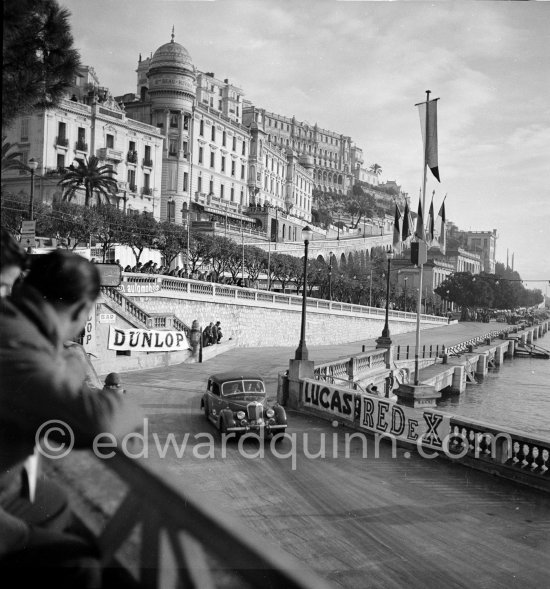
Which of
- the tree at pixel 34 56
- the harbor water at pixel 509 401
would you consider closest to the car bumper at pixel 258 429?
the tree at pixel 34 56

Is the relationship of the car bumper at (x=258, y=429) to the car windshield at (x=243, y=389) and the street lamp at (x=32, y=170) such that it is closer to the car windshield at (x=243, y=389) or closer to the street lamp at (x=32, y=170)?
the car windshield at (x=243, y=389)

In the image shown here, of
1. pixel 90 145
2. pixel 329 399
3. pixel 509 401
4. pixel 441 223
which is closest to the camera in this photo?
pixel 90 145

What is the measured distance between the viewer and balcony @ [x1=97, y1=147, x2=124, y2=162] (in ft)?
11.8

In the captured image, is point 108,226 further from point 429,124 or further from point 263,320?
point 263,320

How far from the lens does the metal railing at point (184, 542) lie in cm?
179

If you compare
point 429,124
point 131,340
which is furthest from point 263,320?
point 429,124

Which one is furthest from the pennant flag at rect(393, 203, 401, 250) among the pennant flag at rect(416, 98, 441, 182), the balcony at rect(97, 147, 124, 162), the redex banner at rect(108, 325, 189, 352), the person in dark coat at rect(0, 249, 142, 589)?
the person in dark coat at rect(0, 249, 142, 589)

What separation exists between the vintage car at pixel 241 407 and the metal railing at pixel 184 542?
10.1 m

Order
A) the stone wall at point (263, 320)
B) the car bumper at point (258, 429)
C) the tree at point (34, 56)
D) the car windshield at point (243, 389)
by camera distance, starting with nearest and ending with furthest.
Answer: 1. the tree at point (34, 56)
2. the car bumper at point (258, 429)
3. the car windshield at point (243, 389)
4. the stone wall at point (263, 320)

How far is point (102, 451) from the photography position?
205 centimetres

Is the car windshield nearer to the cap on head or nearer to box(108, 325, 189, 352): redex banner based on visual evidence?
box(108, 325, 189, 352): redex banner

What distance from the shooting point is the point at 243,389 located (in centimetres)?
1292

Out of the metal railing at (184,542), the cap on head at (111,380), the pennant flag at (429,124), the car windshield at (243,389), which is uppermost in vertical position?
the pennant flag at (429,124)

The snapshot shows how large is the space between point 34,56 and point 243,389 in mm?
10952
